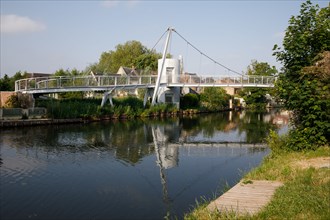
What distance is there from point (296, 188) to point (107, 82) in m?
31.0

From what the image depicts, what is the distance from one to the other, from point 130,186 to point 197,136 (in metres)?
14.9

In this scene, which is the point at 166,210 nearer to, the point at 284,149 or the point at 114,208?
the point at 114,208

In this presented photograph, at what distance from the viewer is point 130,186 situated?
12.5 m

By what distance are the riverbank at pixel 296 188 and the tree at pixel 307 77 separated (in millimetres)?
970

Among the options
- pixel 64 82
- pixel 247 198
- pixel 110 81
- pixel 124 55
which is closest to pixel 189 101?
pixel 110 81

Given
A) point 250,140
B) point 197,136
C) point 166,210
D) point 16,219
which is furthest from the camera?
point 197,136

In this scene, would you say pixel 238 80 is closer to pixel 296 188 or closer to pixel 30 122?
pixel 30 122

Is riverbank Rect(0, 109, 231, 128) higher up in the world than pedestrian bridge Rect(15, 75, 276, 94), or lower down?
lower down

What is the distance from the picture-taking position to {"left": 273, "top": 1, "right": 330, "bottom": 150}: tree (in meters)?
13.5

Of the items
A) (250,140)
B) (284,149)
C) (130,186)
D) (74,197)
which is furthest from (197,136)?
(74,197)

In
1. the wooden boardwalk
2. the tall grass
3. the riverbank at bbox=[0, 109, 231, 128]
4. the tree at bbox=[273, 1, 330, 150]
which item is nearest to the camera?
the wooden boardwalk

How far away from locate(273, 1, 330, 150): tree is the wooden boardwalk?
474 centimetres

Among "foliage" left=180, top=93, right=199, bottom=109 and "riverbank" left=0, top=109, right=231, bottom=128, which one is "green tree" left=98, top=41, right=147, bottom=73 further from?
"riverbank" left=0, top=109, right=231, bottom=128

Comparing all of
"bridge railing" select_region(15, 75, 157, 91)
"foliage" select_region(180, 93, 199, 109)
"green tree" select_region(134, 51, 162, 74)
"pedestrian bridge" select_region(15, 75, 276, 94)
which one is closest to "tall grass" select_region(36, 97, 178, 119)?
"pedestrian bridge" select_region(15, 75, 276, 94)
